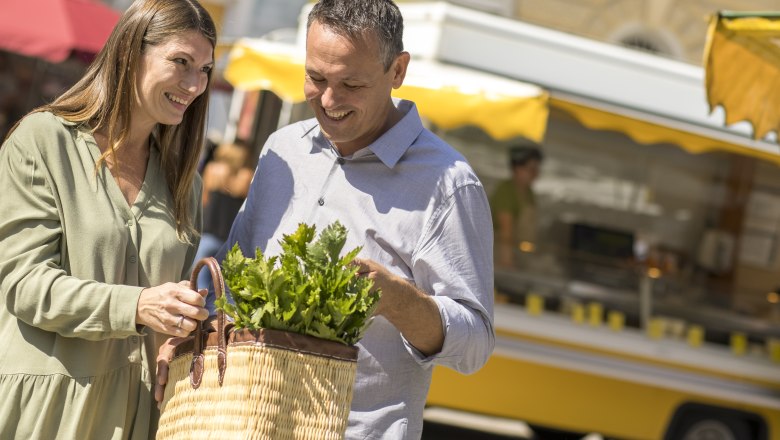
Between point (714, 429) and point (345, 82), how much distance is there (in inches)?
249

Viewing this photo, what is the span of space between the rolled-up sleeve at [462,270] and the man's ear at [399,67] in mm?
327

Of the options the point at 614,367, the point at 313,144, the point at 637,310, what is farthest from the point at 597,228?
Answer: the point at 313,144

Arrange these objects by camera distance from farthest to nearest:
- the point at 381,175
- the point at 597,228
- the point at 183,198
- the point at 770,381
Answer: the point at 597,228
the point at 770,381
the point at 183,198
the point at 381,175

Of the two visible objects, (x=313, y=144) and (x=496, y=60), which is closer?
(x=313, y=144)

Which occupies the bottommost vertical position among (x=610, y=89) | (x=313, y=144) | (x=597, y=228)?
(x=313, y=144)

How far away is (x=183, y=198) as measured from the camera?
2971mm

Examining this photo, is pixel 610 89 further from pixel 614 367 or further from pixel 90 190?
pixel 90 190

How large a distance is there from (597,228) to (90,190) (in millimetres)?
6662

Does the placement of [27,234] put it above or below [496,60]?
below

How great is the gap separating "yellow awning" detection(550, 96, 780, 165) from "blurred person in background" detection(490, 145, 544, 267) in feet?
Answer: 3.68

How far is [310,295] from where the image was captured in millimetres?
2295

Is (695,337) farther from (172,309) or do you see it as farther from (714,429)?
(172,309)

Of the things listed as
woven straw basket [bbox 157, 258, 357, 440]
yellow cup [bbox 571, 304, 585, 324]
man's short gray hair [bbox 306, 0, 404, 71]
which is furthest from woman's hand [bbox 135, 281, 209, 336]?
yellow cup [bbox 571, 304, 585, 324]

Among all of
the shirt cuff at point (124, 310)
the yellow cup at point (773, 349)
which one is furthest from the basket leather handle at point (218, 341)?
the yellow cup at point (773, 349)
